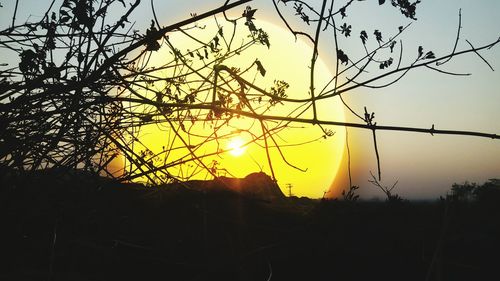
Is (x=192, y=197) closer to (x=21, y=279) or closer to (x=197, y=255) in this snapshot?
(x=197, y=255)

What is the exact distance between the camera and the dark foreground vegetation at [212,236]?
2.02 metres

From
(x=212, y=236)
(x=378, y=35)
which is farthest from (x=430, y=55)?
(x=212, y=236)

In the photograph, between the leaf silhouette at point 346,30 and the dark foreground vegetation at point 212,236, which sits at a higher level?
the leaf silhouette at point 346,30

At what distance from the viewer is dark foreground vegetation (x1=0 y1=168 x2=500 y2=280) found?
202 centimetres

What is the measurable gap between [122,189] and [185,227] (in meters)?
0.63

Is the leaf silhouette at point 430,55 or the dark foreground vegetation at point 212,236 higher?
the leaf silhouette at point 430,55

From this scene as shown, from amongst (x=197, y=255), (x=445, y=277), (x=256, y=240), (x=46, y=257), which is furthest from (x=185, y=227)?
(x=445, y=277)

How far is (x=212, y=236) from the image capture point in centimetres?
252

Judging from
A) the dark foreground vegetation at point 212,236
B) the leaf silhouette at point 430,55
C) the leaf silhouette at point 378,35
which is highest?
the leaf silhouette at point 378,35

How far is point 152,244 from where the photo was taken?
2363 millimetres

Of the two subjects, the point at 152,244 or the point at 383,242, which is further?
the point at 383,242

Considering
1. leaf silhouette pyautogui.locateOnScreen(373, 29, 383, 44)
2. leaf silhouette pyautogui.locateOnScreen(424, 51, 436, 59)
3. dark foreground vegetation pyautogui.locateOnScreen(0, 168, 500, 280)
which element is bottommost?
dark foreground vegetation pyautogui.locateOnScreen(0, 168, 500, 280)

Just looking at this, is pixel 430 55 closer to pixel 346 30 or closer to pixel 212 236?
pixel 346 30

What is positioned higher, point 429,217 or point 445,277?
point 429,217
